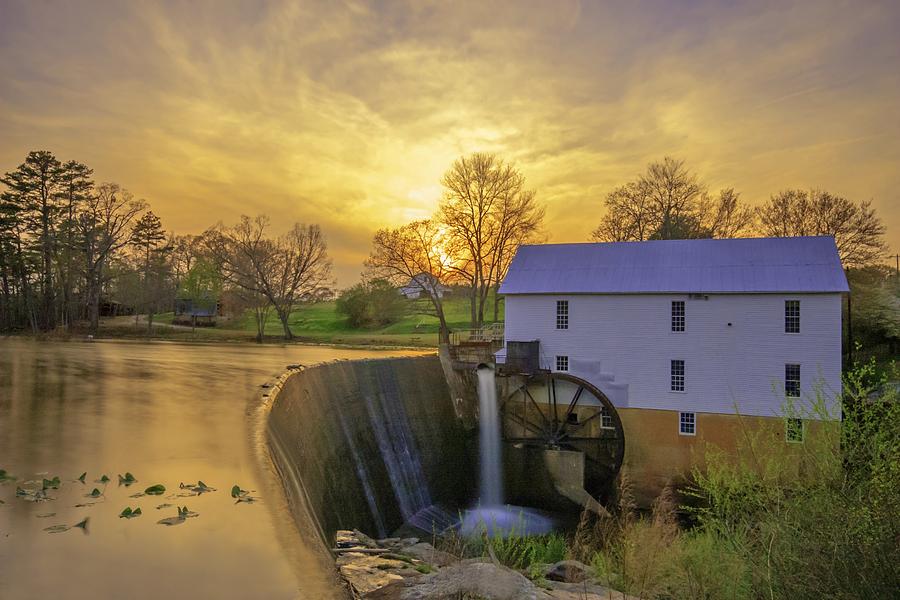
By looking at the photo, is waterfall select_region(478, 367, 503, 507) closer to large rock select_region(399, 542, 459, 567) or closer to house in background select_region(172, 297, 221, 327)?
large rock select_region(399, 542, 459, 567)

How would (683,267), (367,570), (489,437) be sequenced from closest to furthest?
1. (367,570)
2. (683,267)
3. (489,437)

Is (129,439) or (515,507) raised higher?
(129,439)

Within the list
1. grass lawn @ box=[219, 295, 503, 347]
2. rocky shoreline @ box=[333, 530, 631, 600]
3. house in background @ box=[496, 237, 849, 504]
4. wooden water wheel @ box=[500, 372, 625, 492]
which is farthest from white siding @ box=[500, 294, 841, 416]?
grass lawn @ box=[219, 295, 503, 347]

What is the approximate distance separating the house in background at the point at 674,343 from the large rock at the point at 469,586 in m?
15.9

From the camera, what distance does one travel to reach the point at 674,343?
21.9m

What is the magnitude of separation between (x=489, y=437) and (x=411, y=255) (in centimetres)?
1493

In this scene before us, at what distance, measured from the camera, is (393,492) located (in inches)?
706

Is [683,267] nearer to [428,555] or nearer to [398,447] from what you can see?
[398,447]

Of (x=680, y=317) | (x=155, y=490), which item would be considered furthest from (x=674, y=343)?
(x=155, y=490)

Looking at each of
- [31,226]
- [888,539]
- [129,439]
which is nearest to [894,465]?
[888,539]

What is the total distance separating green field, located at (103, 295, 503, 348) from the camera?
1699 inches

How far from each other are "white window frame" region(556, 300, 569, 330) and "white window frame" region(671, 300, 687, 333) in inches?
162

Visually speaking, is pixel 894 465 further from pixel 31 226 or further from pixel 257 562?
pixel 31 226

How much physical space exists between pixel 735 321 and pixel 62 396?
70.2 ft
